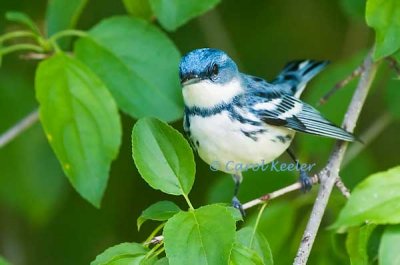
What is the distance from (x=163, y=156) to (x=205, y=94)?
0.67 meters

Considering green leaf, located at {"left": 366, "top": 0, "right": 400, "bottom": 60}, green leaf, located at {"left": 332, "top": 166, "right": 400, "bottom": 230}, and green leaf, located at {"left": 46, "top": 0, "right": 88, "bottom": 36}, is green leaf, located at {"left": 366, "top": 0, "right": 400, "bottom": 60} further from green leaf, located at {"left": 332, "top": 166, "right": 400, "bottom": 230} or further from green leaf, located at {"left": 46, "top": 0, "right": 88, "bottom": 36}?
green leaf, located at {"left": 46, "top": 0, "right": 88, "bottom": 36}

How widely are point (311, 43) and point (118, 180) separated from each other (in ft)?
5.14

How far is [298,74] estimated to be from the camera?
3734 mm

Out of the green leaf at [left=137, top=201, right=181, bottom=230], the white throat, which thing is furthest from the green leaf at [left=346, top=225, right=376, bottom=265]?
the white throat

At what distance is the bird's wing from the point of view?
3127mm

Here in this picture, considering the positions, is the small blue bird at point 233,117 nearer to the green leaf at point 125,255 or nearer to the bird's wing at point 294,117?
the bird's wing at point 294,117

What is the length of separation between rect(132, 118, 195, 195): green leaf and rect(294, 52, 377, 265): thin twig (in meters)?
0.39

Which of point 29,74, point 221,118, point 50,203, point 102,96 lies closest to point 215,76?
point 221,118

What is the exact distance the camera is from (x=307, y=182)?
3104mm

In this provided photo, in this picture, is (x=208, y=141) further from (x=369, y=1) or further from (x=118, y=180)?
(x=118, y=180)

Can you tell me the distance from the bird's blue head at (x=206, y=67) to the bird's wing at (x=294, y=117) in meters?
0.15

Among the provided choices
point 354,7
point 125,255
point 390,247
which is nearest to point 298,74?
point 354,7

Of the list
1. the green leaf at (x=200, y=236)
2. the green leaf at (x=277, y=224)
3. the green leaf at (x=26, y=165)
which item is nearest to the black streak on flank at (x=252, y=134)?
the green leaf at (x=277, y=224)

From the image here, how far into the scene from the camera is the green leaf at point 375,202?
7.83ft
